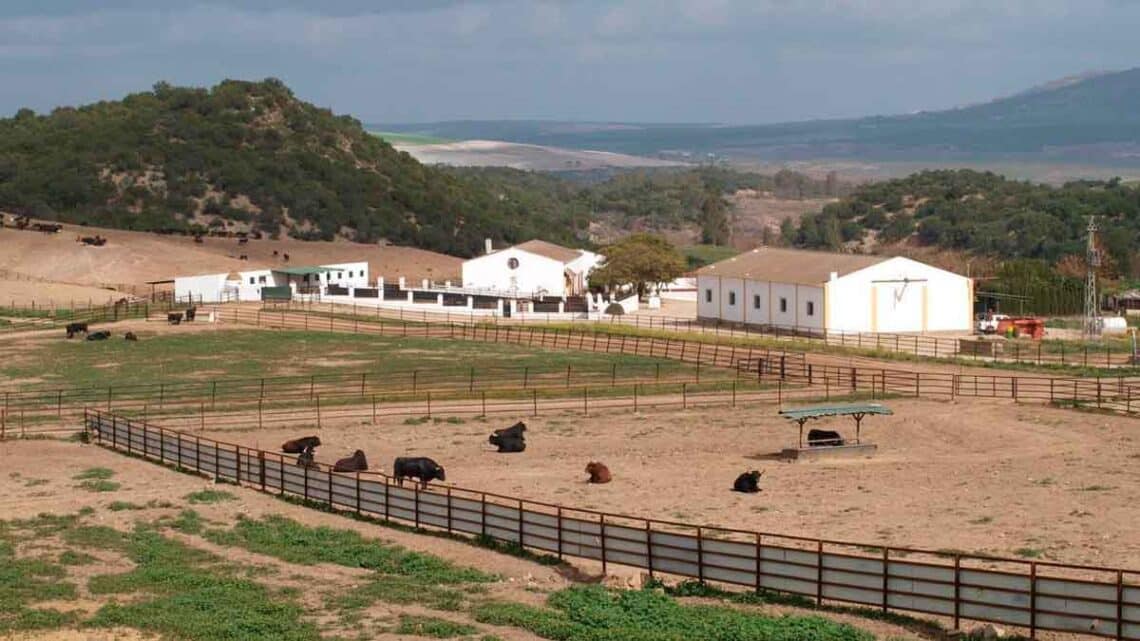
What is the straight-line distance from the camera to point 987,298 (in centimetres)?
8350

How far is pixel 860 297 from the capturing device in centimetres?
7106

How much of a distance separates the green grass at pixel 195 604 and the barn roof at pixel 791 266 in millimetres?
47683

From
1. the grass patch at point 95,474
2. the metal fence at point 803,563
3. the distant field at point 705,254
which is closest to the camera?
the metal fence at point 803,563

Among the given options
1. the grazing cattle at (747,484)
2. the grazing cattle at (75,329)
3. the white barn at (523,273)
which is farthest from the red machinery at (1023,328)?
the grazing cattle at (747,484)

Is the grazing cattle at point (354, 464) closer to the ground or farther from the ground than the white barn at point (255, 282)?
closer to the ground

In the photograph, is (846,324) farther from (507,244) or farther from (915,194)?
(915,194)

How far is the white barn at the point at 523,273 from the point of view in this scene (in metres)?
91.1

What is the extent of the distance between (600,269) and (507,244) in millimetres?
50552

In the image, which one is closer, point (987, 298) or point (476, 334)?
point (476, 334)

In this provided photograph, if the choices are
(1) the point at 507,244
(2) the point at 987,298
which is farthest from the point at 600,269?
(1) the point at 507,244

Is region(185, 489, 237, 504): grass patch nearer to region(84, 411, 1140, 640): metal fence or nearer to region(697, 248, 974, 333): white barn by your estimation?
region(84, 411, 1140, 640): metal fence

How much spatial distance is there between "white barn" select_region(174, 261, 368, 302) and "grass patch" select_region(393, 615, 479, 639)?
61.9 m

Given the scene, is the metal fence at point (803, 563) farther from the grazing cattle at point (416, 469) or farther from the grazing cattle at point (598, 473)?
the grazing cattle at point (598, 473)

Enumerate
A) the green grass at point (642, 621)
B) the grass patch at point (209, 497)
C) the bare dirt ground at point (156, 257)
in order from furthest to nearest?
the bare dirt ground at point (156, 257) < the grass patch at point (209, 497) < the green grass at point (642, 621)
